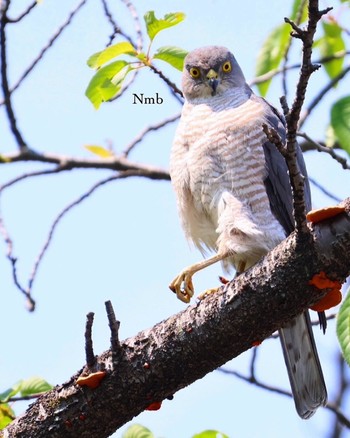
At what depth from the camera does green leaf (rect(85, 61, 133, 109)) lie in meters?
3.92

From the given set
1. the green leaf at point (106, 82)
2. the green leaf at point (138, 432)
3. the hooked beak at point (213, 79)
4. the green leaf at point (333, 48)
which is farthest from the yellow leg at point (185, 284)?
the green leaf at point (333, 48)

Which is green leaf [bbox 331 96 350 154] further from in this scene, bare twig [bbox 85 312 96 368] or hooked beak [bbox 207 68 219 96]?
bare twig [bbox 85 312 96 368]

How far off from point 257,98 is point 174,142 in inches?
21.7

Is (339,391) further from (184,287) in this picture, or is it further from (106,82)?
(106,82)

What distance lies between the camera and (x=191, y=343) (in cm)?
278

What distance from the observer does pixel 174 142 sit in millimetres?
4414

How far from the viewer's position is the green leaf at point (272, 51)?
15.2 ft

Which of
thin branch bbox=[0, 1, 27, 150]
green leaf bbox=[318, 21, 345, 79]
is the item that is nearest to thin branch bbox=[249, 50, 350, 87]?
green leaf bbox=[318, 21, 345, 79]

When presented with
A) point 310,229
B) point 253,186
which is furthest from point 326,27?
point 310,229

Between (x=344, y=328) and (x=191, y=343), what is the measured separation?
22.8 inches

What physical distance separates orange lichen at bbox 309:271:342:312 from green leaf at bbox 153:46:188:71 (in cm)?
172

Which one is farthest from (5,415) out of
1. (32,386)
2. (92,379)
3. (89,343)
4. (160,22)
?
(160,22)

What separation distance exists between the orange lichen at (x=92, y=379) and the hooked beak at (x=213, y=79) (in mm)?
2372

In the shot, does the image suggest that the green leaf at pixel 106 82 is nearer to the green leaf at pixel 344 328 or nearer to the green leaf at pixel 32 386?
the green leaf at pixel 32 386
